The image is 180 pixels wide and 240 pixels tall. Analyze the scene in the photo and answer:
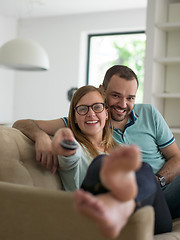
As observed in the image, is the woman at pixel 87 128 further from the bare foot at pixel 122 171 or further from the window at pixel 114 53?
the window at pixel 114 53

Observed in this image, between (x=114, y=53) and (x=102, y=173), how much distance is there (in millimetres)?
5978

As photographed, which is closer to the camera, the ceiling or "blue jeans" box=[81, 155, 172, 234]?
"blue jeans" box=[81, 155, 172, 234]

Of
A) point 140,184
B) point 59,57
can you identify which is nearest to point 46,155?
point 140,184

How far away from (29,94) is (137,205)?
601 centimetres

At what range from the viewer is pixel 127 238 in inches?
44.9

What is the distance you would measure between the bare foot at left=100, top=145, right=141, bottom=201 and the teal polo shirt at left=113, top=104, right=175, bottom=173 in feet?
3.37

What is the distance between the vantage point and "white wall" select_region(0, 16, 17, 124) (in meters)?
6.83

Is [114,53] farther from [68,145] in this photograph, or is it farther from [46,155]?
[68,145]

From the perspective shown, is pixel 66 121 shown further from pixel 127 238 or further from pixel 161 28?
pixel 161 28

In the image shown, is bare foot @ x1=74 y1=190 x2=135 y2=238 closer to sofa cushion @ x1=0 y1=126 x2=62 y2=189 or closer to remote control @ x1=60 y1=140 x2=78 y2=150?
remote control @ x1=60 y1=140 x2=78 y2=150

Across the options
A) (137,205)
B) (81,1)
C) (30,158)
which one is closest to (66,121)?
(30,158)

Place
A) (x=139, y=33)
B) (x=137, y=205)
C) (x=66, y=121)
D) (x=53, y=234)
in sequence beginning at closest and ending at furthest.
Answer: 1. (x=137, y=205)
2. (x=53, y=234)
3. (x=66, y=121)
4. (x=139, y=33)

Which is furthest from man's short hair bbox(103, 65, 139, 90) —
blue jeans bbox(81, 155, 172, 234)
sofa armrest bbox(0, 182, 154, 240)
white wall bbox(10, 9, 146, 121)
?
white wall bbox(10, 9, 146, 121)

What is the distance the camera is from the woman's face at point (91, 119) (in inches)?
72.6
